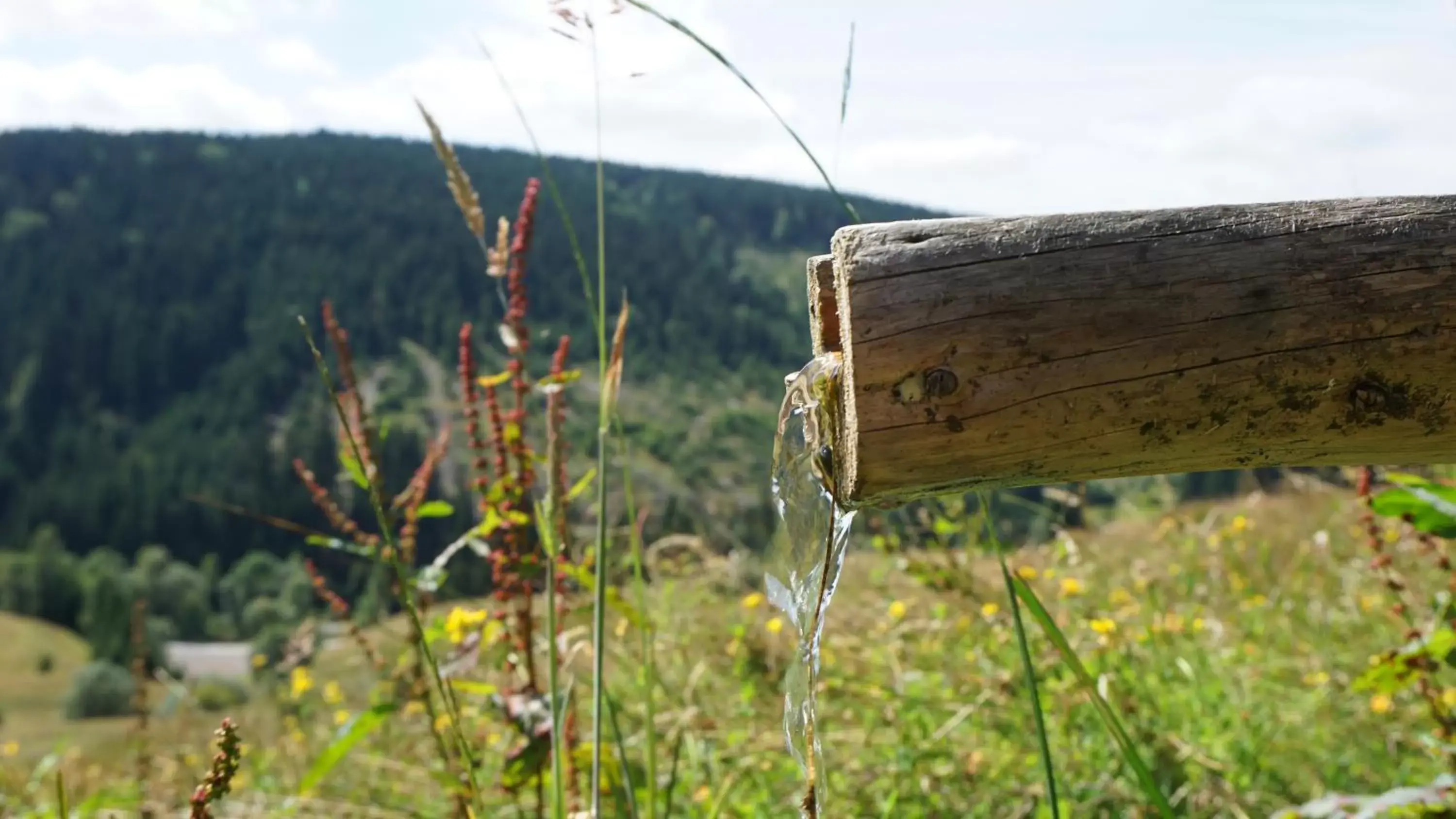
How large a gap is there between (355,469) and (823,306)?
2.46 feet

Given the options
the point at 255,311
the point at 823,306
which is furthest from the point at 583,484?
the point at 255,311

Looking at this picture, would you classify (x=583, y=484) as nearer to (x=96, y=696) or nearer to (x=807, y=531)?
(x=807, y=531)

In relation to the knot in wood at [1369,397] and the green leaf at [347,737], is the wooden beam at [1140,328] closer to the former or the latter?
the knot in wood at [1369,397]

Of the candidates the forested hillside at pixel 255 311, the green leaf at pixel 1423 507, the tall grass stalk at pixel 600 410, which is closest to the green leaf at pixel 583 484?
the tall grass stalk at pixel 600 410

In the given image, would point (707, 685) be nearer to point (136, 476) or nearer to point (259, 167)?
point (136, 476)

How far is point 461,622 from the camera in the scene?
2.29m

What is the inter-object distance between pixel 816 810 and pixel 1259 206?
23.9 inches

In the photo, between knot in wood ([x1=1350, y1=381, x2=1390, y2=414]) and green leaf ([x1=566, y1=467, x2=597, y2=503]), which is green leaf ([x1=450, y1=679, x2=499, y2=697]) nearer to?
green leaf ([x1=566, y1=467, x2=597, y2=503])

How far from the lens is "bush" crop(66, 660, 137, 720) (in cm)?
4494

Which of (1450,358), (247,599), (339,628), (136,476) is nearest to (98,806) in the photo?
(339,628)

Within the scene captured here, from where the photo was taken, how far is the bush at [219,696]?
10094mm

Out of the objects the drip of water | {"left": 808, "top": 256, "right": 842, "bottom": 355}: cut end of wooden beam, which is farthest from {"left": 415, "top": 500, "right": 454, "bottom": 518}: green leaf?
{"left": 808, "top": 256, "right": 842, "bottom": 355}: cut end of wooden beam

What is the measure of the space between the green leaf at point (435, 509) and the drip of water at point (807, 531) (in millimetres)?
649

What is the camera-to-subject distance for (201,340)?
100625mm
